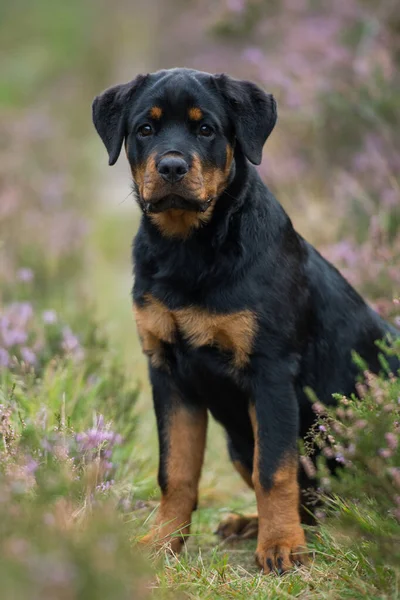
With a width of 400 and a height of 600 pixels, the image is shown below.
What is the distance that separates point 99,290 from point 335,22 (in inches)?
145

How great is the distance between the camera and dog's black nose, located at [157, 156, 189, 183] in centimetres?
316

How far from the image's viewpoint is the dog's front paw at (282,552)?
3102 millimetres

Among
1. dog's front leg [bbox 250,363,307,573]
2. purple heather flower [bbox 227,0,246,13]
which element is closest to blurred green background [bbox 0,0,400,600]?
purple heather flower [bbox 227,0,246,13]

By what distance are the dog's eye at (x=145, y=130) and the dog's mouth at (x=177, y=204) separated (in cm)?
30

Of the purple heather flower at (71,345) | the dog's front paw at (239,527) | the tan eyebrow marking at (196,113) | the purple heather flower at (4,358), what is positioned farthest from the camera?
the purple heather flower at (71,345)

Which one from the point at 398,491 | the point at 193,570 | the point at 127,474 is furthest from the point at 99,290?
the point at 398,491

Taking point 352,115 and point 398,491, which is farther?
point 352,115

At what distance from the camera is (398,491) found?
2400 mm

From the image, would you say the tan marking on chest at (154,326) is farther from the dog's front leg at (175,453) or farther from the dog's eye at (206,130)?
the dog's eye at (206,130)

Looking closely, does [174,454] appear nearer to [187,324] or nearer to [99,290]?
[187,324]

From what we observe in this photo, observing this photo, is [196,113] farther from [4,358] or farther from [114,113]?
[4,358]

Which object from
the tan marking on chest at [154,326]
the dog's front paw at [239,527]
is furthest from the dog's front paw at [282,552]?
the tan marking on chest at [154,326]

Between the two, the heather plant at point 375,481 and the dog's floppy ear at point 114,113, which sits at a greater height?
the dog's floppy ear at point 114,113

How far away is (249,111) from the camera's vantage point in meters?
3.45
